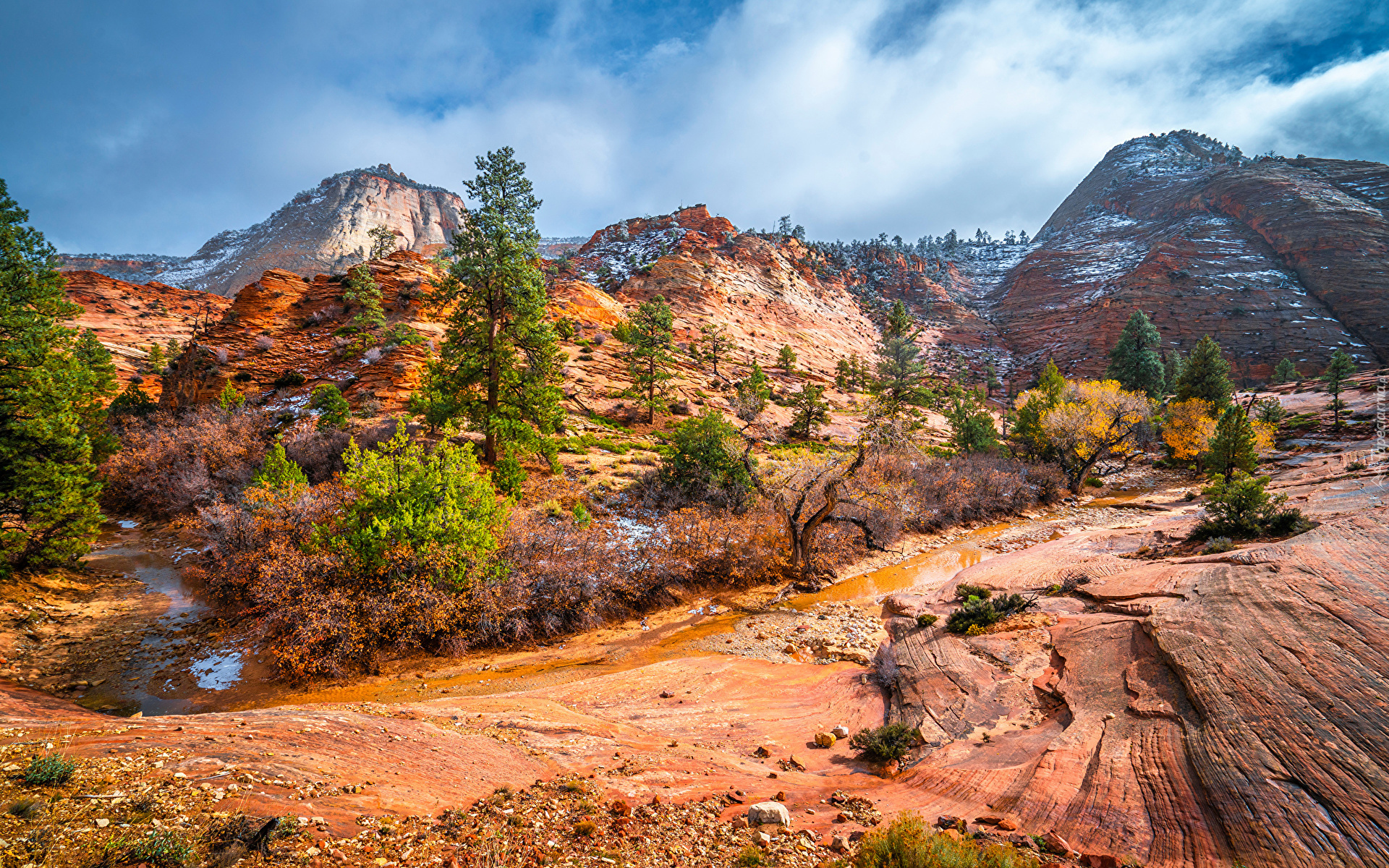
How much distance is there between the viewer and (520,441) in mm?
18391

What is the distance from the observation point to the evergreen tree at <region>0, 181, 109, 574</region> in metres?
11.5

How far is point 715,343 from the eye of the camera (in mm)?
53406

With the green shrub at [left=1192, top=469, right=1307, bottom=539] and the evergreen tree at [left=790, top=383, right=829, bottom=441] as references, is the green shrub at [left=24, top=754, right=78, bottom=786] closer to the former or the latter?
the green shrub at [left=1192, top=469, right=1307, bottom=539]

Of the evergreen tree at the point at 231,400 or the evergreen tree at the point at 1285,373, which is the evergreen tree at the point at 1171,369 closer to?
the evergreen tree at the point at 1285,373

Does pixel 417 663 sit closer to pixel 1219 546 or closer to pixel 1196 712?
pixel 1196 712

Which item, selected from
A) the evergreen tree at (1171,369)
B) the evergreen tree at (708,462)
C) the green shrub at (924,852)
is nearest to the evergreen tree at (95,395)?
the evergreen tree at (708,462)

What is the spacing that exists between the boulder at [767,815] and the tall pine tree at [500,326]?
15470 mm

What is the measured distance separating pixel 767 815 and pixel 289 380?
3496cm

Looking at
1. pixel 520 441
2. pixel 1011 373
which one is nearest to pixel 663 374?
pixel 520 441

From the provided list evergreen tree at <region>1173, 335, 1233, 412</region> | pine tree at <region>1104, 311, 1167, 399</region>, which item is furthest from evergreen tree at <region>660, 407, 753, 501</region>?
pine tree at <region>1104, 311, 1167, 399</region>

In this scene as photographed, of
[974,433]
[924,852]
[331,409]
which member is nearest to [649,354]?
[331,409]

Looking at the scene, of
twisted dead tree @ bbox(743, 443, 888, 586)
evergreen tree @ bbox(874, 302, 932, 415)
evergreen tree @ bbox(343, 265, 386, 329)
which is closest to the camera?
twisted dead tree @ bbox(743, 443, 888, 586)

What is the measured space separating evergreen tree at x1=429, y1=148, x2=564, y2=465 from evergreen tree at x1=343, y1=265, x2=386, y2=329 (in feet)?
53.0

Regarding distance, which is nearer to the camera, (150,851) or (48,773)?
(150,851)
